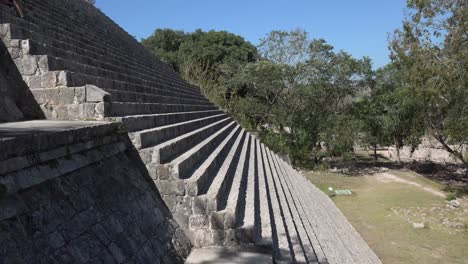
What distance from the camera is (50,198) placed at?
8.76 feet

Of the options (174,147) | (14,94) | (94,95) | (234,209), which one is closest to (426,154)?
(174,147)

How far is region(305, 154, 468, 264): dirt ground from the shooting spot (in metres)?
10.1

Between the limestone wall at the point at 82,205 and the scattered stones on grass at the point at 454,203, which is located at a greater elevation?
the limestone wall at the point at 82,205

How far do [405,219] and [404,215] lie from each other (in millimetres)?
577

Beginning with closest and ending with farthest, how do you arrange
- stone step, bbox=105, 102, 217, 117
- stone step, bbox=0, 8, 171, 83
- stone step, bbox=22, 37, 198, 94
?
stone step, bbox=105, 102, 217, 117, stone step, bbox=22, 37, 198, 94, stone step, bbox=0, 8, 171, 83

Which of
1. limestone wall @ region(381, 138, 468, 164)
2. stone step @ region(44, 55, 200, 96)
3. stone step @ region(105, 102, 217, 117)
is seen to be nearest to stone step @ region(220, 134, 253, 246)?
stone step @ region(105, 102, 217, 117)

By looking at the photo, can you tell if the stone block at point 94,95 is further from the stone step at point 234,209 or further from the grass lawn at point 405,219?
the grass lawn at point 405,219

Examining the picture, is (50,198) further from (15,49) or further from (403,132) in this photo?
(403,132)

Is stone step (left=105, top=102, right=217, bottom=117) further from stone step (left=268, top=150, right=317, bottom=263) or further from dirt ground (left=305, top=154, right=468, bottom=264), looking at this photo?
dirt ground (left=305, top=154, right=468, bottom=264)

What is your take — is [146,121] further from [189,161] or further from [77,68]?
[77,68]

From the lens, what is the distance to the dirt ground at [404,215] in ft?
33.2

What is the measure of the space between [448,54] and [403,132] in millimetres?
11096

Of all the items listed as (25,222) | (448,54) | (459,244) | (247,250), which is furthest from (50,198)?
(448,54)

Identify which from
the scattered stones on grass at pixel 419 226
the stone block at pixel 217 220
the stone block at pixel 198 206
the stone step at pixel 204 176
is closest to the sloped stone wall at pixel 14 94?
the stone step at pixel 204 176
